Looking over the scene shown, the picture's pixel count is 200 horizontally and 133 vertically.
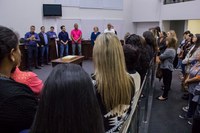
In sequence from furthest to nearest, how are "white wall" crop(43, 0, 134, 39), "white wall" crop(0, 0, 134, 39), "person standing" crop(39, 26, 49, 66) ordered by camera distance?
"white wall" crop(43, 0, 134, 39) → "white wall" crop(0, 0, 134, 39) → "person standing" crop(39, 26, 49, 66)

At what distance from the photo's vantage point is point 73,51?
9.66 metres

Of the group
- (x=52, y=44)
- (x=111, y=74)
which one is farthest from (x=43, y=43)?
(x=111, y=74)

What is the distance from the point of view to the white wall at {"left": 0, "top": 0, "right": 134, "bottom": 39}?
8945 mm

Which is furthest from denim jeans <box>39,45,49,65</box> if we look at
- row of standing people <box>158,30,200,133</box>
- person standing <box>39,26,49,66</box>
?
row of standing people <box>158,30,200,133</box>

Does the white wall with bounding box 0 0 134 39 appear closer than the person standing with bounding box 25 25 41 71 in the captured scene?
No

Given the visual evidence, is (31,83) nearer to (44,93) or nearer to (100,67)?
(100,67)

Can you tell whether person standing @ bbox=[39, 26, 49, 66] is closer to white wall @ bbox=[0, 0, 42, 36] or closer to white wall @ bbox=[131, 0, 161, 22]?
white wall @ bbox=[0, 0, 42, 36]

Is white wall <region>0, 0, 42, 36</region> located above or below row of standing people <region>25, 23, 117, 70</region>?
above

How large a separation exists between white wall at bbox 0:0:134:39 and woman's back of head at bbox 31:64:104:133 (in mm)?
9045

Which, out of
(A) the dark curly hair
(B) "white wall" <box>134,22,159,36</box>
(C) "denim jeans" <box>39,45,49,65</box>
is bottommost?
(C) "denim jeans" <box>39,45,49,65</box>

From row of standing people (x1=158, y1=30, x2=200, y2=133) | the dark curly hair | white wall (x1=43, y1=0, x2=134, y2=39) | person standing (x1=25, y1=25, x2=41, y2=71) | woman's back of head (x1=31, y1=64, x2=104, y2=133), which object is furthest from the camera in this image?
white wall (x1=43, y1=0, x2=134, y2=39)

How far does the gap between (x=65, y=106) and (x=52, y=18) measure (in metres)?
9.78

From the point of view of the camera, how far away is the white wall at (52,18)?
895 cm

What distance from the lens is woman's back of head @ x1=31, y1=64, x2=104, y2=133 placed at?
0.74 m
